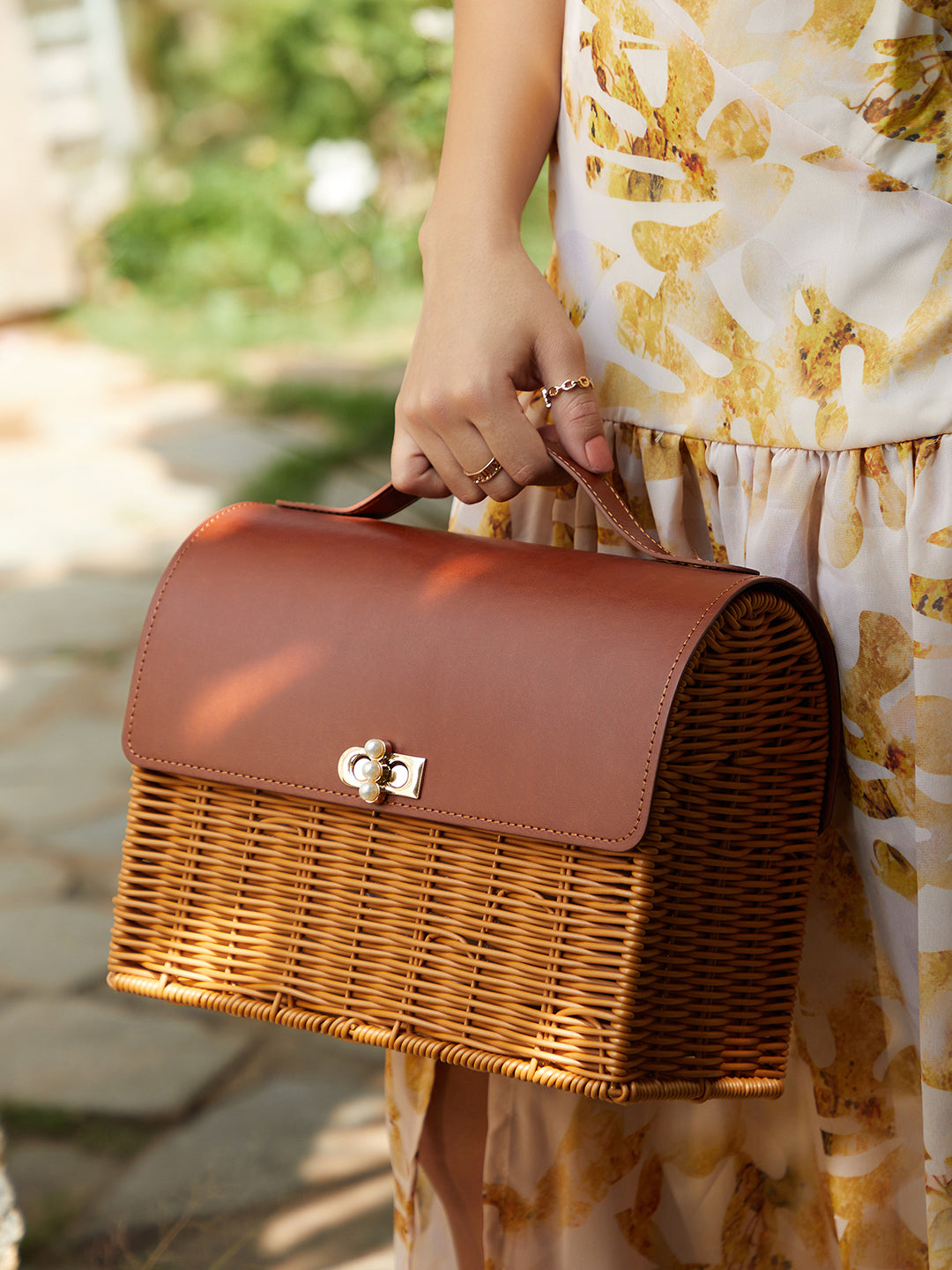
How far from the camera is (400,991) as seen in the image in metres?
0.86

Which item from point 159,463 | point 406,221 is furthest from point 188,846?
point 406,221

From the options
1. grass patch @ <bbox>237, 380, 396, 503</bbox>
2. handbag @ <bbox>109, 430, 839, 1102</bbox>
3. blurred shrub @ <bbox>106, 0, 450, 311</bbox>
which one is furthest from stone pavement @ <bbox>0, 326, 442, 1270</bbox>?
blurred shrub @ <bbox>106, 0, 450, 311</bbox>

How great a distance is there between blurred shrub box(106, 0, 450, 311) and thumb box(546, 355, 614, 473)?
4.02m

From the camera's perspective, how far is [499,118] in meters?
0.91

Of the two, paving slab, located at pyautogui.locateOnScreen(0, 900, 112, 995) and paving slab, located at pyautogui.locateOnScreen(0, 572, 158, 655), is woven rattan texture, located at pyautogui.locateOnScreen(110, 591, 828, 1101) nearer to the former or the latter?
paving slab, located at pyautogui.locateOnScreen(0, 900, 112, 995)

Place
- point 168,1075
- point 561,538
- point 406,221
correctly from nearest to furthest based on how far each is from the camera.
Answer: point 561,538 < point 168,1075 < point 406,221

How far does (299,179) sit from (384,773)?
497cm

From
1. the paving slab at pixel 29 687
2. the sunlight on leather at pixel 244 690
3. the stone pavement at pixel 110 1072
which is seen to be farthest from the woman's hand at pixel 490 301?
the paving slab at pixel 29 687

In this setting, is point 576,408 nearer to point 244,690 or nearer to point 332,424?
point 244,690

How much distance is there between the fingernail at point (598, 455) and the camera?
858 millimetres

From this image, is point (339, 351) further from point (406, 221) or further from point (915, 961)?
point (915, 961)

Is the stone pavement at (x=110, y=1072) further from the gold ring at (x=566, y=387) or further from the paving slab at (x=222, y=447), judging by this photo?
the gold ring at (x=566, y=387)

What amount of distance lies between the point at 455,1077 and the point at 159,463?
3.07m

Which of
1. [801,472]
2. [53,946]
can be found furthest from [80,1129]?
[801,472]
